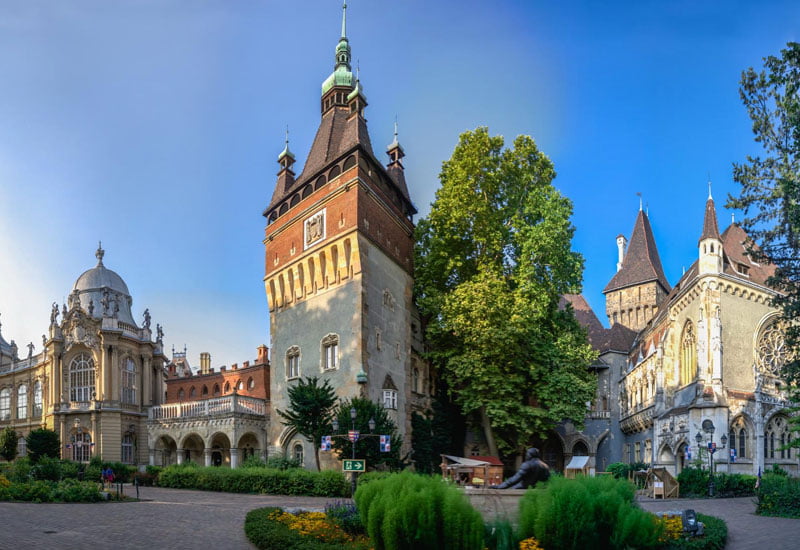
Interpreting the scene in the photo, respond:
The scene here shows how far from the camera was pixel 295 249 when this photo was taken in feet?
127

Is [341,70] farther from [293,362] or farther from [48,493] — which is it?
[48,493]

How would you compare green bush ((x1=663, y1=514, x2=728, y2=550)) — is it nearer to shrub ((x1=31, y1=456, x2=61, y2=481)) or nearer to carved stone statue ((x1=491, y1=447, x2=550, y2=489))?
carved stone statue ((x1=491, y1=447, x2=550, y2=489))

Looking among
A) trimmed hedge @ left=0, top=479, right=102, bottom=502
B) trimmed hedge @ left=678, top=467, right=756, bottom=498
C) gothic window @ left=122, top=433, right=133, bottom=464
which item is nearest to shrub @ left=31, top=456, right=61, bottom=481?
trimmed hedge @ left=0, top=479, right=102, bottom=502

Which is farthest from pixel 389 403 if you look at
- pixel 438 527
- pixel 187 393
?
pixel 187 393

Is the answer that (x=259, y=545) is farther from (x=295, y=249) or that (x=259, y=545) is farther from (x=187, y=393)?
(x=187, y=393)

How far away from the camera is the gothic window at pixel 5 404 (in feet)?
179

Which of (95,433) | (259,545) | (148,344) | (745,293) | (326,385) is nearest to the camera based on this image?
(259,545)

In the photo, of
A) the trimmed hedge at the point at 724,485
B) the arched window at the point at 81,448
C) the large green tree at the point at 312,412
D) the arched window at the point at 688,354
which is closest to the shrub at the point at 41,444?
the arched window at the point at 81,448

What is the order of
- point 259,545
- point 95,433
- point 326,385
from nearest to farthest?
point 259,545
point 326,385
point 95,433

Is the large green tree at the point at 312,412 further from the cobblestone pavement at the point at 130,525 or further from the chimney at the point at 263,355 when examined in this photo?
the chimney at the point at 263,355

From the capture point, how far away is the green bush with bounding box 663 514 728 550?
14.2 m

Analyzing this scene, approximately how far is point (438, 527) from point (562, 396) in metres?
25.5

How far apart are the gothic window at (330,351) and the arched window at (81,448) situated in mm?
19145

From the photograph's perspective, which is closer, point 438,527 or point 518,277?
point 438,527
